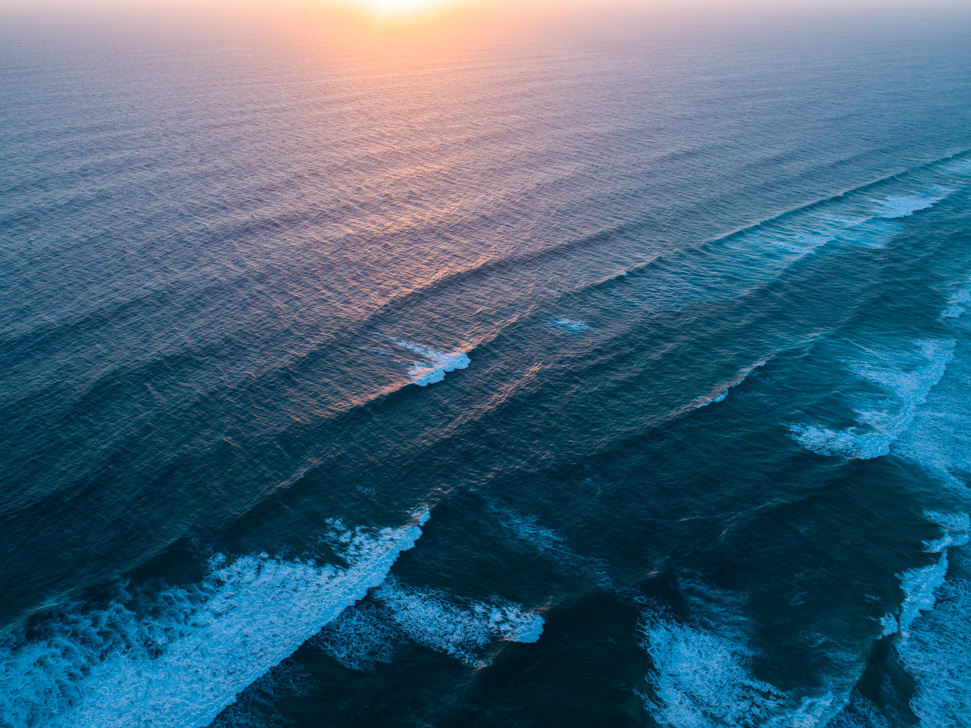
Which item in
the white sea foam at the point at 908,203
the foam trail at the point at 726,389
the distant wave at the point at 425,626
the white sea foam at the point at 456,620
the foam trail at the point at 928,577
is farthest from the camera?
the white sea foam at the point at 908,203

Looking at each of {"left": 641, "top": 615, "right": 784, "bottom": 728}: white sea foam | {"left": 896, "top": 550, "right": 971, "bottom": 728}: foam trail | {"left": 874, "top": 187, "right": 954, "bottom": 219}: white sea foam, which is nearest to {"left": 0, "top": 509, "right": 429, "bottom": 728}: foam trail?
{"left": 641, "top": 615, "right": 784, "bottom": 728}: white sea foam

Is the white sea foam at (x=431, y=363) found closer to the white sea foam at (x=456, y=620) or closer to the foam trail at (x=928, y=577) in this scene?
the white sea foam at (x=456, y=620)

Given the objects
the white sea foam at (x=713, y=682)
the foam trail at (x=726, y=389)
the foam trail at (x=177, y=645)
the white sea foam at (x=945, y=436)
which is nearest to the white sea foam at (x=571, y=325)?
the foam trail at (x=726, y=389)

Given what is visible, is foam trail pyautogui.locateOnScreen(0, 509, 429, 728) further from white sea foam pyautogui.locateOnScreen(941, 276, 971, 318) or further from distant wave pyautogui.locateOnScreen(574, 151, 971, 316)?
white sea foam pyautogui.locateOnScreen(941, 276, 971, 318)

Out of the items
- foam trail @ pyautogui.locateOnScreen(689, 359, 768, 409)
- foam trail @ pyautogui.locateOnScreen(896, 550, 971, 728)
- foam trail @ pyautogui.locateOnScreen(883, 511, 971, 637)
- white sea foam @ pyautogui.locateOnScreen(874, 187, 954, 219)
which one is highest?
foam trail @ pyautogui.locateOnScreen(896, 550, 971, 728)

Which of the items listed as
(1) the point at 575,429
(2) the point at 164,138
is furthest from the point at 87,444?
(2) the point at 164,138

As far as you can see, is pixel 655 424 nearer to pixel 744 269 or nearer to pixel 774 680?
pixel 774 680
